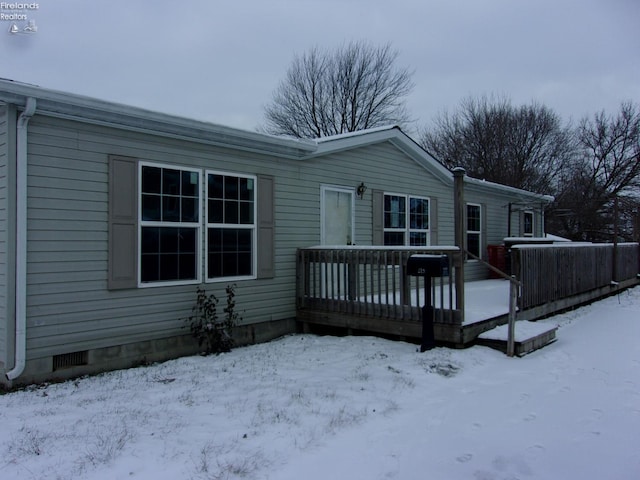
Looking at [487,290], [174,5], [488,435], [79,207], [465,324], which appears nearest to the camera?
[488,435]

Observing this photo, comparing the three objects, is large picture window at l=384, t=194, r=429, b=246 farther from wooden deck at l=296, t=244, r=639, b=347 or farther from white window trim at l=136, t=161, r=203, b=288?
white window trim at l=136, t=161, r=203, b=288

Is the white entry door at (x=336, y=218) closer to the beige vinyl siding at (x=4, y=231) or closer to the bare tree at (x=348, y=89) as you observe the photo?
the beige vinyl siding at (x=4, y=231)

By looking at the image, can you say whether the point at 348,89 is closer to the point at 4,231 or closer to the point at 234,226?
the point at 234,226

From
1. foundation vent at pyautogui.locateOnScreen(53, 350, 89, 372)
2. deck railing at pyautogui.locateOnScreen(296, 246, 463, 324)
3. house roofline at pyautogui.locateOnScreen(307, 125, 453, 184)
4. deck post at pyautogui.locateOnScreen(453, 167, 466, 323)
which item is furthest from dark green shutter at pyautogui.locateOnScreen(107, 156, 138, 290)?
deck post at pyautogui.locateOnScreen(453, 167, 466, 323)

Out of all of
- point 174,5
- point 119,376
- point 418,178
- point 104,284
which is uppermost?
point 174,5

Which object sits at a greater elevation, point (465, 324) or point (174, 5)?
point (174, 5)

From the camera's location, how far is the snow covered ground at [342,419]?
3.00m

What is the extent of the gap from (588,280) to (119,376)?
361 inches

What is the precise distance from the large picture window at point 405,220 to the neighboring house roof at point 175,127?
1.18m

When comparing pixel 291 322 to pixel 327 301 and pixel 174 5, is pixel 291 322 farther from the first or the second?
pixel 174 5

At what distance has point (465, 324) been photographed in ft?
19.4

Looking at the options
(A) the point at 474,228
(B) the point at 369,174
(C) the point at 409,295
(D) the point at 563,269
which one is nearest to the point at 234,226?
(C) the point at 409,295

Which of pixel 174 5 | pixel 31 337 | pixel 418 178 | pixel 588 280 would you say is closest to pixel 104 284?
pixel 31 337

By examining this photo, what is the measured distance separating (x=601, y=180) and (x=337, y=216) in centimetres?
2230
